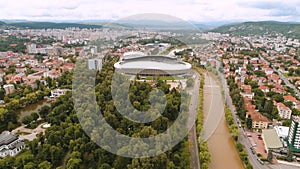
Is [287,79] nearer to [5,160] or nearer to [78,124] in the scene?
[78,124]

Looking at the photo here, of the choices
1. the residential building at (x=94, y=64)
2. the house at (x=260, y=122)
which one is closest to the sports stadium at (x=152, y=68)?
the residential building at (x=94, y=64)

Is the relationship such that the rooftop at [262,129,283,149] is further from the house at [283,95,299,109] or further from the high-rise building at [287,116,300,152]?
the house at [283,95,299,109]

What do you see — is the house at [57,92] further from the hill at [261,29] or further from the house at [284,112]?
the hill at [261,29]

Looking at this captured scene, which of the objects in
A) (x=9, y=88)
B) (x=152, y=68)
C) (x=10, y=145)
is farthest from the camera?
(x=152, y=68)

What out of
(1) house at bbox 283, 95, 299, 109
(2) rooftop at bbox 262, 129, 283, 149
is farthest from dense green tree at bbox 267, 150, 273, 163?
(1) house at bbox 283, 95, 299, 109

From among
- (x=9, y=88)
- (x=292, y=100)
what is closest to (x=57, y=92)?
(x=9, y=88)

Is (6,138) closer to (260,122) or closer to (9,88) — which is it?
(9,88)

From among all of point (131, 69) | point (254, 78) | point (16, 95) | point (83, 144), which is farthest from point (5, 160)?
point (254, 78)
